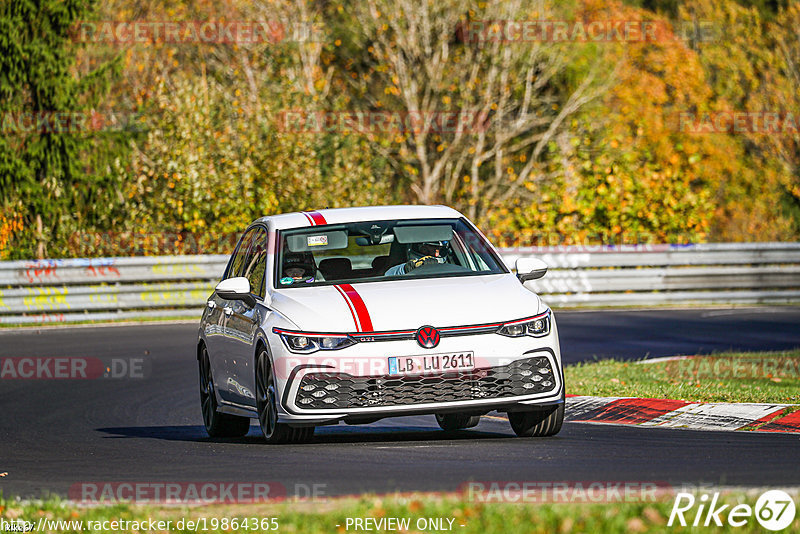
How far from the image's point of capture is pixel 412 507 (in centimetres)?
665

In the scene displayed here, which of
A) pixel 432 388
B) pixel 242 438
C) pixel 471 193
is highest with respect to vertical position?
pixel 432 388

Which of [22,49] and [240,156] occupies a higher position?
[22,49]

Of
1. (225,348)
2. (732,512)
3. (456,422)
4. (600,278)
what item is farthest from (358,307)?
(600,278)

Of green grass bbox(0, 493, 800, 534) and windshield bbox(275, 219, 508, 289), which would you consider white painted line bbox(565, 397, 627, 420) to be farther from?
green grass bbox(0, 493, 800, 534)

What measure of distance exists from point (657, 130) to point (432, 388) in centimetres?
4439

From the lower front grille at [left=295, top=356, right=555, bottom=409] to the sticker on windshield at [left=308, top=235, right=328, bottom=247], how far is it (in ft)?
5.44

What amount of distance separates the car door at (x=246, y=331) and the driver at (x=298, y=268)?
0.19m

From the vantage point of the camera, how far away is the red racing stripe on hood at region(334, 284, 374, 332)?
932 centimetres

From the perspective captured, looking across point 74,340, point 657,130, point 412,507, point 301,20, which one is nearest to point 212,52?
point 301,20

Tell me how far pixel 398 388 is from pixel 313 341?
622 millimetres

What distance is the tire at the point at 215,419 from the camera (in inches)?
452

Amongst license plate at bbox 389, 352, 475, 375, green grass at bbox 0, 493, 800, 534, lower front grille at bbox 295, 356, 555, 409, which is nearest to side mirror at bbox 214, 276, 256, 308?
lower front grille at bbox 295, 356, 555, 409

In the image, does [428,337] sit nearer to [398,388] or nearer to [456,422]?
[398,388]

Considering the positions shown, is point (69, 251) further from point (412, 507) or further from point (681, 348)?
point (412, 507)
